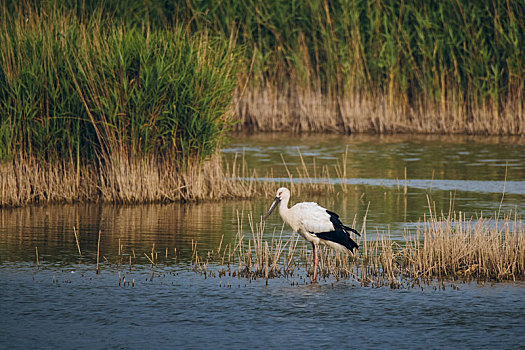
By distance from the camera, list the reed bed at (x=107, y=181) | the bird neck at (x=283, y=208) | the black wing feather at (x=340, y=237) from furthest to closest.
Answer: the reed bed at (x=107, y=181)
the bird neck at (x=283, y=208)
the black wing feather at (x=340, y=237)

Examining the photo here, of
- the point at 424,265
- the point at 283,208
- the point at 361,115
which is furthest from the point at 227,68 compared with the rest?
the point at 361,115

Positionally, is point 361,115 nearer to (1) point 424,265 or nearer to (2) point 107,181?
(2) point 107,181

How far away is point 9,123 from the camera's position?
15.9 metres

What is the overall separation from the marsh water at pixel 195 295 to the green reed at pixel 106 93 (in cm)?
112

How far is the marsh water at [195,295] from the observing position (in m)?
8.45

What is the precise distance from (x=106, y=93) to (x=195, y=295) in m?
6.89

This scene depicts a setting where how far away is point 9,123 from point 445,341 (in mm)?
9813

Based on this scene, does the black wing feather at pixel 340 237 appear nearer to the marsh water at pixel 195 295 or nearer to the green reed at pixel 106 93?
the marsh water at pixel 195 295

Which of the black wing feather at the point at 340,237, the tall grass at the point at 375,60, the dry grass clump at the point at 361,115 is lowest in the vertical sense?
the black wing feather at the point at 340,237

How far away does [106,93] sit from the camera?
1608 cm

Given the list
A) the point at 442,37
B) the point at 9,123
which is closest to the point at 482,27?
the point at 442,37

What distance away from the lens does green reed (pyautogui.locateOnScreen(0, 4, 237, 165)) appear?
1595 centimetres

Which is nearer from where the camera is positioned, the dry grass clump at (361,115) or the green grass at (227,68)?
the green grass at (227,68)

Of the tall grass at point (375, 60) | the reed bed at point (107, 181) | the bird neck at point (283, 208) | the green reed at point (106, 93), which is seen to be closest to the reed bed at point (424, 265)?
the bird neck at point (283, 208)
